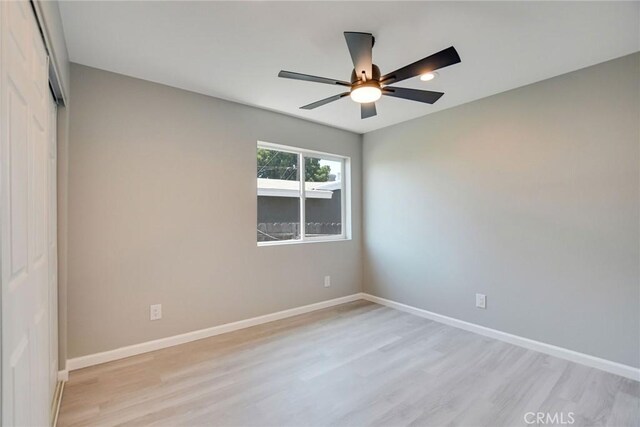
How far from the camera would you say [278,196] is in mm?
3650

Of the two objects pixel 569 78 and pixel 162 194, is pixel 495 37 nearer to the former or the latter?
pixel 569 78

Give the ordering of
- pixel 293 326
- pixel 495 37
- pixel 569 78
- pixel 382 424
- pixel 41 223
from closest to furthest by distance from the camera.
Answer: pixel 41 223 → pixel 382 424 → pixel 495 37 → pixel 569 78 → pixel 293 326

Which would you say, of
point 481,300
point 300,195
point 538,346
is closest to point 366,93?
point 300,195

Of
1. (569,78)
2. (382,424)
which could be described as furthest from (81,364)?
(569,78)

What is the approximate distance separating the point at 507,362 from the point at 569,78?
2382mm

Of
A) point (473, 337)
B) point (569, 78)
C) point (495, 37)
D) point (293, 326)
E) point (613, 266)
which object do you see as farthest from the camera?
point (293, 326)

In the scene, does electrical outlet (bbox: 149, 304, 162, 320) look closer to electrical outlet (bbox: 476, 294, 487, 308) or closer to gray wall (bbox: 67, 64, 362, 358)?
gray wall (bbox: 67, 64, 362, 358)

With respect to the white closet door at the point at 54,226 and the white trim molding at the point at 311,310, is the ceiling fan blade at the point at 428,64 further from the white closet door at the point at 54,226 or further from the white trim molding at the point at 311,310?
the white trim molding at the point at 311,310

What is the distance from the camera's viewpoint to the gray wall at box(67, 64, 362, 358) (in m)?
2.41

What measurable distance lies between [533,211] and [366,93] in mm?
1920

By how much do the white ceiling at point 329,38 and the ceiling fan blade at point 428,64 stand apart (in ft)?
1.04

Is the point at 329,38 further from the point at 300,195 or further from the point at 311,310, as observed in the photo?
the point at 311,310

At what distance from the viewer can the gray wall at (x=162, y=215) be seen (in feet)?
7.91

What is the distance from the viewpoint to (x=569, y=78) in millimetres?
2531
